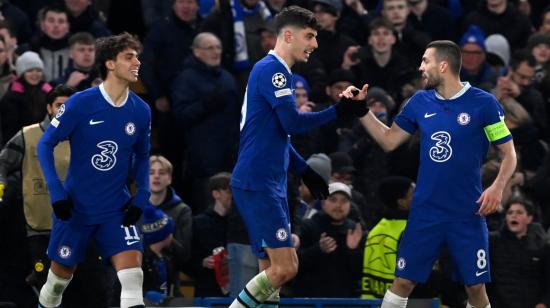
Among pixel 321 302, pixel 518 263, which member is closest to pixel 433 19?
pixel 518 263

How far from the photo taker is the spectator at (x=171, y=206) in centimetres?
1489

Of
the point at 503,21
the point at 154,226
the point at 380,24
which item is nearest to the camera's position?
the point at 154,226

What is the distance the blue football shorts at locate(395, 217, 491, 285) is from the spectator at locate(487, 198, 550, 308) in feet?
8.32

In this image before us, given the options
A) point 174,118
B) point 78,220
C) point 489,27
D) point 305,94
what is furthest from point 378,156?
point 78,220

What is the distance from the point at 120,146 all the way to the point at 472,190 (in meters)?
2.77

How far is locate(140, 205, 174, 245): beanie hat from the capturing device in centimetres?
1445

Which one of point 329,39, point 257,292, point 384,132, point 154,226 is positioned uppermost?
point 329,39

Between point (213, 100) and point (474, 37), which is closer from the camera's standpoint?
point (213, 100)

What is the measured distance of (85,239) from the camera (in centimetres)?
1209

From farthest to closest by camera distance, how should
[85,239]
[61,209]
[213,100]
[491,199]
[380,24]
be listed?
[380,24], [213,100], [85,239], [491,199], [61,209]

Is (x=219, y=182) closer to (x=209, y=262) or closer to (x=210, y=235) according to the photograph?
(x=210, y=235)

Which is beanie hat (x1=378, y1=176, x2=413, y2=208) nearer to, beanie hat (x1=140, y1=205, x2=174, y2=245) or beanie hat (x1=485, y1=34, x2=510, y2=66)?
beanie hat (x1=140, y1=205, x2=174, y2=245)

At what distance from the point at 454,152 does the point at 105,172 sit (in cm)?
272

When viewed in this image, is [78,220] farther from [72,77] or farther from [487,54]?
[487,54]
